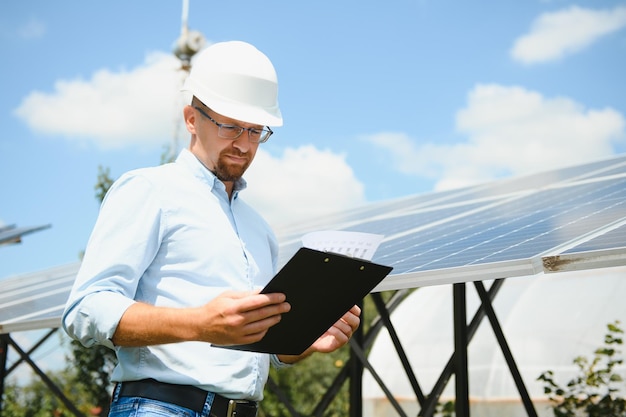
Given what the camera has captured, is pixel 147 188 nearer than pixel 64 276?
Yes

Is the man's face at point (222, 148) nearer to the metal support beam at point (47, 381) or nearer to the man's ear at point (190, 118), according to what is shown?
the man's ear at point (190, 118)

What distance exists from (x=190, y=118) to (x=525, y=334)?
460 inches

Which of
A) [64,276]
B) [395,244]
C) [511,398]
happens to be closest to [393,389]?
[511,398]

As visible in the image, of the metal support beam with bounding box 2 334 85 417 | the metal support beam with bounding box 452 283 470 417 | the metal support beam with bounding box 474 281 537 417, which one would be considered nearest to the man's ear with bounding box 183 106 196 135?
the metal support beam with bounding box 452 283 470 417

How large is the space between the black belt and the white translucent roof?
1027 centimetres

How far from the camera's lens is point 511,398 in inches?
505

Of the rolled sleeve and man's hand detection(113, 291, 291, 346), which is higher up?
the rolled sleeve

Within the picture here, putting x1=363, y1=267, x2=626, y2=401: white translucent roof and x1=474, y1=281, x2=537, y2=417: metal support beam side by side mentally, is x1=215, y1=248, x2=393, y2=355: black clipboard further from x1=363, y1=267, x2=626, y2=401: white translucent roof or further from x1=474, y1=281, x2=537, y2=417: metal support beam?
x1=363, y1=267, x2=626, y2=401: white translucent roof

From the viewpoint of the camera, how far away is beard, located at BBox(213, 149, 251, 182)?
3.00 meters

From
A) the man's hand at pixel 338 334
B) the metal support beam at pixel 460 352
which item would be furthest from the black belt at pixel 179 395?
the metal support beam at pixel 460 352

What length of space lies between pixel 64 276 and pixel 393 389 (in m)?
7.46

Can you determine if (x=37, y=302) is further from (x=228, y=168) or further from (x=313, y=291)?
(x=313, y=291)

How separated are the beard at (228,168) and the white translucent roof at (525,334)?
10194mm

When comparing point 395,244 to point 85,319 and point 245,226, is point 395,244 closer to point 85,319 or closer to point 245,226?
point 245,226
